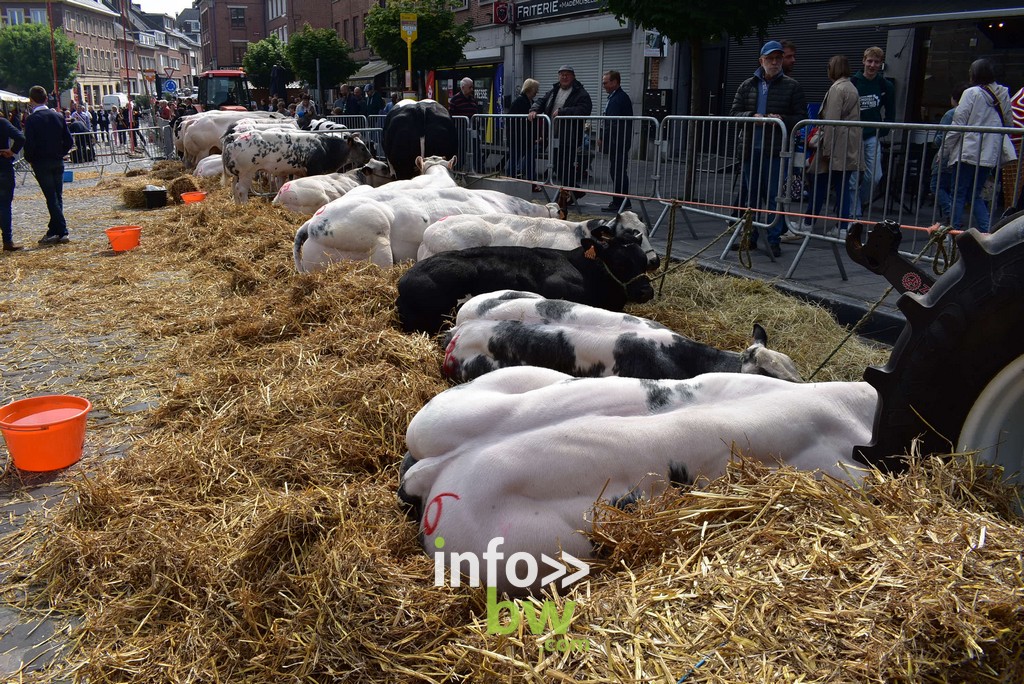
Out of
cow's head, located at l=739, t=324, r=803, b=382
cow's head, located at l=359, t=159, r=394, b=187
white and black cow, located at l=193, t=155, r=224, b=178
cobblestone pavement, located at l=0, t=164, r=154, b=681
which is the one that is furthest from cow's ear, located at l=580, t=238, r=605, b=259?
white and black cow, located at l=193, t=155, r=224, b=178

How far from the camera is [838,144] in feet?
25.8

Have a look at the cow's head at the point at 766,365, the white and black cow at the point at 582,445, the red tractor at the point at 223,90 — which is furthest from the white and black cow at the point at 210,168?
the red tractor at the point at 223,90

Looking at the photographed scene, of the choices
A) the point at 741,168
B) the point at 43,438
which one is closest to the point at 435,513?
the point at 43,438

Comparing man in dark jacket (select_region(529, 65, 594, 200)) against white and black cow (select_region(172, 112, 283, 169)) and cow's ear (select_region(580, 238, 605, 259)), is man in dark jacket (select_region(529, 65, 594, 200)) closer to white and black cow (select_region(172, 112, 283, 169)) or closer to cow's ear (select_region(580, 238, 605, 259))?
cow's ear (select_region(580, 238, 605, 259))

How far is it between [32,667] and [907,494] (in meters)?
2.85

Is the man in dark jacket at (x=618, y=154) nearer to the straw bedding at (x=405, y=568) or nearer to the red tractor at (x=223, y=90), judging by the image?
the straw bedding at (x=405, y=568)

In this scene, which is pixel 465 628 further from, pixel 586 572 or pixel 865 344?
pixel 865 344

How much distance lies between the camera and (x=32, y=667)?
8.91 feet

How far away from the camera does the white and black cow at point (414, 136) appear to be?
40.0 ft

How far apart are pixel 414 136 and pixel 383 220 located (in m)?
5.40

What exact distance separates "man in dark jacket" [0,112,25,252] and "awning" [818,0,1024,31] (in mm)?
12031

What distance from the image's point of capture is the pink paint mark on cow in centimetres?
451

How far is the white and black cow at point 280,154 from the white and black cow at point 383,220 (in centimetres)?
576

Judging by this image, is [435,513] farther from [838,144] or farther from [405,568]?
[838,144]
